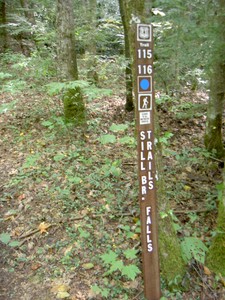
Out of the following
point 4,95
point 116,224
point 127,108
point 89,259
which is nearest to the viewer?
point 89,259

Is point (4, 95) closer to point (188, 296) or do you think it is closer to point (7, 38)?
point (7, 38)

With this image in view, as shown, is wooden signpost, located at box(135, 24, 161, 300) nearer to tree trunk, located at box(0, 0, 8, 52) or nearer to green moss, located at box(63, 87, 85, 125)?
green moss, located at box(63, 87, 85, 125)

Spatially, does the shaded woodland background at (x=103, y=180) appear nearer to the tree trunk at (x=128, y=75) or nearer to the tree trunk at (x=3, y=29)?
the tree trunk at (x=128, y=75)

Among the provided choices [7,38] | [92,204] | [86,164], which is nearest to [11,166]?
[86,164]

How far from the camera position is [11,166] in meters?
5.67

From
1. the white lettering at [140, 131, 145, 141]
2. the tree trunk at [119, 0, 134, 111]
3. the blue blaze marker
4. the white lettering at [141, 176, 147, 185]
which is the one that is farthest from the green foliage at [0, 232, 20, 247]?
the tree trunk at [119, 0, 134, 111]

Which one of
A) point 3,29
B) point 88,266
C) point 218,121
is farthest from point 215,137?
point 3,29

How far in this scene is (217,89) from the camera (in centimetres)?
618

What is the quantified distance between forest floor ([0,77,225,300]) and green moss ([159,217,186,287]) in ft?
0.50

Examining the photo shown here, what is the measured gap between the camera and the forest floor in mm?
3592

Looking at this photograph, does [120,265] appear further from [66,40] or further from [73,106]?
[66,40]

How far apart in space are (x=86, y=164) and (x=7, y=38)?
1069 centimetres

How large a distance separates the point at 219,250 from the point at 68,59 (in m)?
4.96

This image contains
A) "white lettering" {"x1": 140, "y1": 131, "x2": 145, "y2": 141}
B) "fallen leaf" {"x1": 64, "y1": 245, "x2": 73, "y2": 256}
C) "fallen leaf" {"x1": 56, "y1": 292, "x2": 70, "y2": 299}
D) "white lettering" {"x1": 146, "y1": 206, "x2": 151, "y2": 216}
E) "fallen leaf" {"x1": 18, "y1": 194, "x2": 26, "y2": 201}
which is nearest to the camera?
"white lettering" {"x1": 140, "y1": 131, "x2": 145, "y2": 141}
